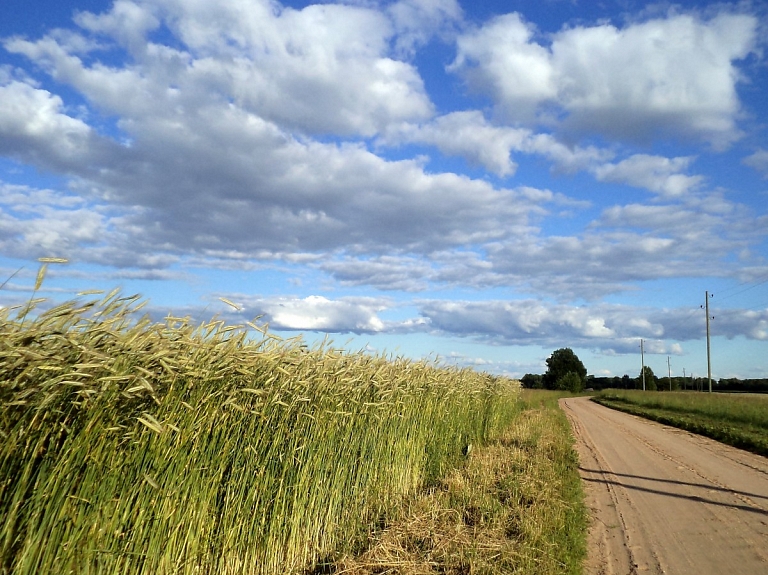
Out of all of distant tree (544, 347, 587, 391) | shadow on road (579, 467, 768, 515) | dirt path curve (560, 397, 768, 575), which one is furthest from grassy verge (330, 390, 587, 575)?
distant tree (544, 347, 587, 391)

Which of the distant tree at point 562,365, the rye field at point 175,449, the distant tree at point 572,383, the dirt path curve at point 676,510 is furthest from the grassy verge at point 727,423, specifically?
the distant tree at point 562,365

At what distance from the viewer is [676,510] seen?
8.34 meters

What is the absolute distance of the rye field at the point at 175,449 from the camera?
294 centimetres

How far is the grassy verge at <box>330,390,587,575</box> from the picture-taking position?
5508 mm

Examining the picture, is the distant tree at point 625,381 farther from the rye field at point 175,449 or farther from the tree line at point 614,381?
the rye field at point 175,449

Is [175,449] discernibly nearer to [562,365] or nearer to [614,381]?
[562,365]

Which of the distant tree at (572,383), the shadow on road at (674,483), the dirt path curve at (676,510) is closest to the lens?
the dirt path curve at (676,510)

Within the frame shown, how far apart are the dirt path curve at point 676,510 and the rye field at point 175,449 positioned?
2859 millimetres

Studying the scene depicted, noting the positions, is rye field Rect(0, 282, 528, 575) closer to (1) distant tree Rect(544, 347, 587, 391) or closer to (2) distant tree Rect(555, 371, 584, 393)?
(2) distant tree Rect(555, 371, 584, 393)

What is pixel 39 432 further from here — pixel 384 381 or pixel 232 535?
pixel 384 381

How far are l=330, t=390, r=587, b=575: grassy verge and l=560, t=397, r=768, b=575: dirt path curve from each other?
0.36 meters

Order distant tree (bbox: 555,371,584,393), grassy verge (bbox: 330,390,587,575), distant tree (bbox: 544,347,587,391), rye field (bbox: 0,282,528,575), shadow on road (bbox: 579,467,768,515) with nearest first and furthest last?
rye field (bbox: 0,282,528,575), grassy verge (bbox: 330,390,587,575), shadow on road (bbox: 579,467,768,515), distant tree (bbox: 555,371,584,393), distant tree (bbox: 544,347,587,391)

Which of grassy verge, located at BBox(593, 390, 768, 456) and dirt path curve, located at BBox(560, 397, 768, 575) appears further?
grassy verge, located at BBox(593, 390, 768, 456)

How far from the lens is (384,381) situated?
7.57 meters
